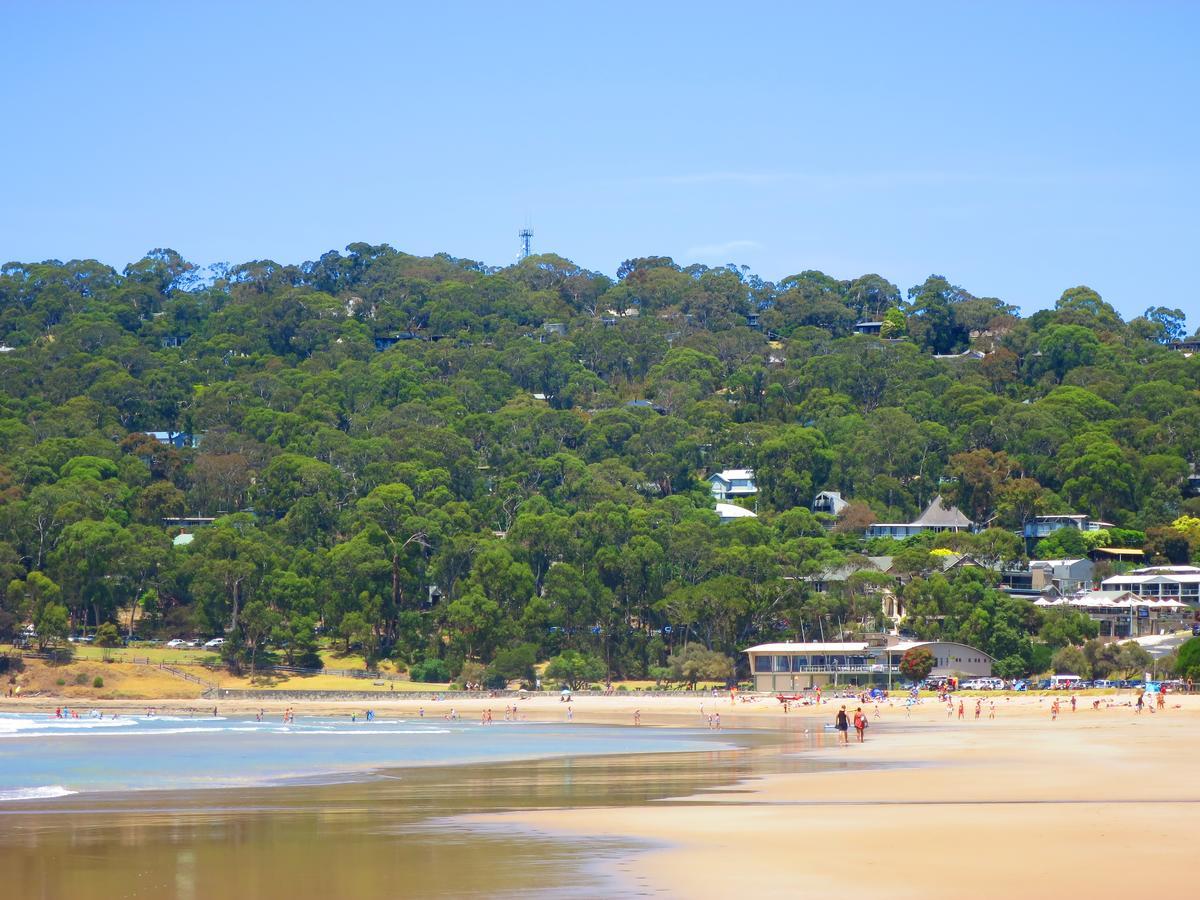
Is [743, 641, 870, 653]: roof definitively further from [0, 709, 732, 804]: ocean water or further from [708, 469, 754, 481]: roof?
[708, 469, 754, 481]: roof

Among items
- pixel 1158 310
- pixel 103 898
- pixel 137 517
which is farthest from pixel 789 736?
pixel 1158 310

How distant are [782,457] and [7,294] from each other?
111 metres

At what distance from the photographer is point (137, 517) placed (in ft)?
344

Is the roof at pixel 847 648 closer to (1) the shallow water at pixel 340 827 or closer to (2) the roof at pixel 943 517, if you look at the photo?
(1) the shallow water at pixel 340 827

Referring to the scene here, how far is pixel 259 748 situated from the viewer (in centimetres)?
4309

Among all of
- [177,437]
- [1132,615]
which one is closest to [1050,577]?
[1132,615]

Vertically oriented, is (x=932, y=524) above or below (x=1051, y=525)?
above

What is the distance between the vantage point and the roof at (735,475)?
4777 inches

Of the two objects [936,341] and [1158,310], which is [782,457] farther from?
[1158,310]

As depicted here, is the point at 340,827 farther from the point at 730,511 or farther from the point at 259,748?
the point at 730,511

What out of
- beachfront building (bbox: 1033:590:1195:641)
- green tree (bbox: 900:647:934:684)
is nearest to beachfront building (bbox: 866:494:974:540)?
beachfront building (bbox: 1033:590:1195:641)

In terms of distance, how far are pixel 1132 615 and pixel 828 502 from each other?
33423mm

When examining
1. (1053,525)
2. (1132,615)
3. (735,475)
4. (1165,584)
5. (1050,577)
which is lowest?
(1132,615)

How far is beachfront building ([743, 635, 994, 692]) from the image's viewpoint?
236 ft
